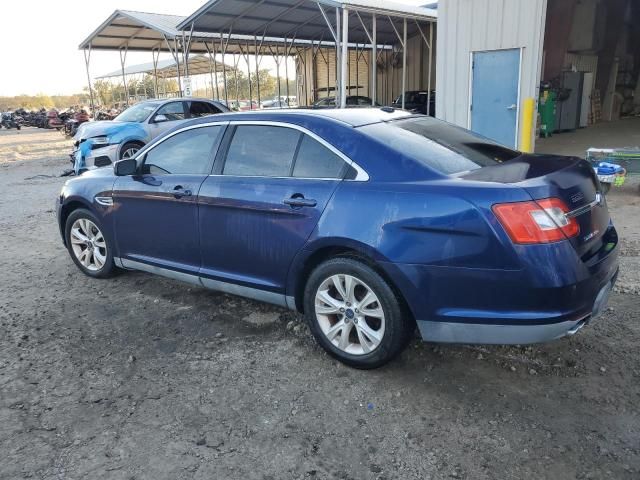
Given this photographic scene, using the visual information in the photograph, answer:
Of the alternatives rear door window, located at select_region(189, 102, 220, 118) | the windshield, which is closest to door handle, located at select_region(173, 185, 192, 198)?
the windshield

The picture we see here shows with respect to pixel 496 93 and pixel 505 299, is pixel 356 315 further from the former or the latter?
pixel 496 93

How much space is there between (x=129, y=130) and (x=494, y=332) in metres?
10.6

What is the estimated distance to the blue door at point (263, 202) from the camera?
3326mm

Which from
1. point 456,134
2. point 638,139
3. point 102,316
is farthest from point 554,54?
point 102,316

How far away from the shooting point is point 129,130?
11.6 m

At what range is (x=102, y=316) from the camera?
428 cm

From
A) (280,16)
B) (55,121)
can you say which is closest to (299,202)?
(280,16)

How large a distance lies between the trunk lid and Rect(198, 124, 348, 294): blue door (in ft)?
3.22

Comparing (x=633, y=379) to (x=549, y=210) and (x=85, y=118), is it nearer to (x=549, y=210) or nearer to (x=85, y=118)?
(x=549, y=210)

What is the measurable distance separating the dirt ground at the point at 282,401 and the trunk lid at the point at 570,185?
87 centimetres

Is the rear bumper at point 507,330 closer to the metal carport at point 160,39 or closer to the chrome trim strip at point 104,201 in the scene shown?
the chrome trim strip at point 104,201

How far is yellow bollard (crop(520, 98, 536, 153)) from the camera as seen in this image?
9.73 metres

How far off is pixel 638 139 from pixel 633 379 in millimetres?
14128

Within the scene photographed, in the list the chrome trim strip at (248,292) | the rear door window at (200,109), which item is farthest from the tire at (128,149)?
the chrome trim strip at (248,292)
